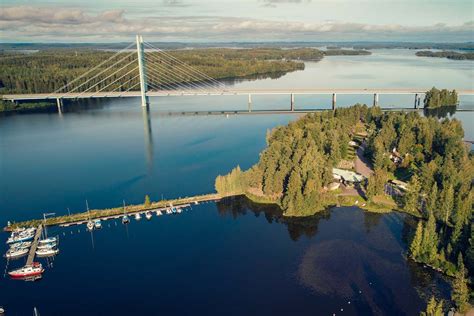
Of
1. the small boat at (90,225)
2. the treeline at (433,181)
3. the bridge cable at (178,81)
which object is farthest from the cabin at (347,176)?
the bridge cable at (178,81)

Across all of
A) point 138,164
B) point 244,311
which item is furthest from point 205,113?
point 244,311

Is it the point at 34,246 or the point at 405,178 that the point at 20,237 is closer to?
the point at 34,246

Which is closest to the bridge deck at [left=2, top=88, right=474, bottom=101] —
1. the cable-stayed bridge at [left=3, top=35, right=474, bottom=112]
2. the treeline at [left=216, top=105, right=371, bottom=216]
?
the cable-stayed bridge at [left=3, top=35, right=474, bottom=112]

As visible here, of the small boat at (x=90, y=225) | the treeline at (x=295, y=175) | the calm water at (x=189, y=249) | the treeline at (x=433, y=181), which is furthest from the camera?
the treeline at (x=295, y=175)

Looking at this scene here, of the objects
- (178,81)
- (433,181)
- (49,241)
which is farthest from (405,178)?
(178,81)

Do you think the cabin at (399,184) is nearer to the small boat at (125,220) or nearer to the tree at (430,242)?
the tree at (430,242)

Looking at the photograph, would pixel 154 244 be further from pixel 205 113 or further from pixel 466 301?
pixel 205 113
